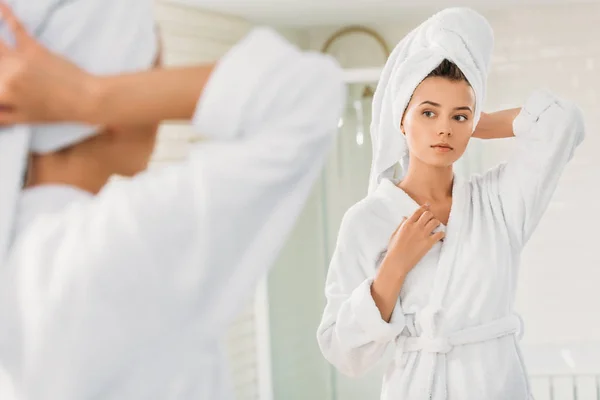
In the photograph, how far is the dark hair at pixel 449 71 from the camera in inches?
62.6

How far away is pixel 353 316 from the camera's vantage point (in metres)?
1.57

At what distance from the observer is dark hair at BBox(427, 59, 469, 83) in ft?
5.21

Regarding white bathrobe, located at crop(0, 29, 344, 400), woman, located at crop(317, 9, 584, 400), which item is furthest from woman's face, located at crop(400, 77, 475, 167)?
white bathrobe, located at crop(0, 29, 344, 400)

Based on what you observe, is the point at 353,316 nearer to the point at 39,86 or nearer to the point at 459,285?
the point at 459,285

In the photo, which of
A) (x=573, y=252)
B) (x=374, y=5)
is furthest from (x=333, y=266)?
(x=573, y=252)

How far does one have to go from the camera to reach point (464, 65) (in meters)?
1.58

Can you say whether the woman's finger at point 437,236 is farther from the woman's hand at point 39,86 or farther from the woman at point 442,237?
the woman's hand at point 39,86

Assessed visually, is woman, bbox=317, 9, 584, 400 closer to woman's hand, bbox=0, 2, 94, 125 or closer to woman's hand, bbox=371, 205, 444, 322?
woman's hand, bbox=371, 205, 444, 322

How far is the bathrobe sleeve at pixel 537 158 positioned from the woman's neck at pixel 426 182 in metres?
0.12

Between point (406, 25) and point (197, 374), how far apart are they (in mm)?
3990

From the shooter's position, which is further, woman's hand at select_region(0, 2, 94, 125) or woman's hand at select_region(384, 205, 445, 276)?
woman's hand at select_region(384, 205, 445, 276)

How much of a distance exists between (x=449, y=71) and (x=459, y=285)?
0.41m

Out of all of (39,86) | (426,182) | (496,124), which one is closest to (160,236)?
(39,86)

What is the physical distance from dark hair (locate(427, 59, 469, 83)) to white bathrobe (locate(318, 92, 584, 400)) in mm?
177
